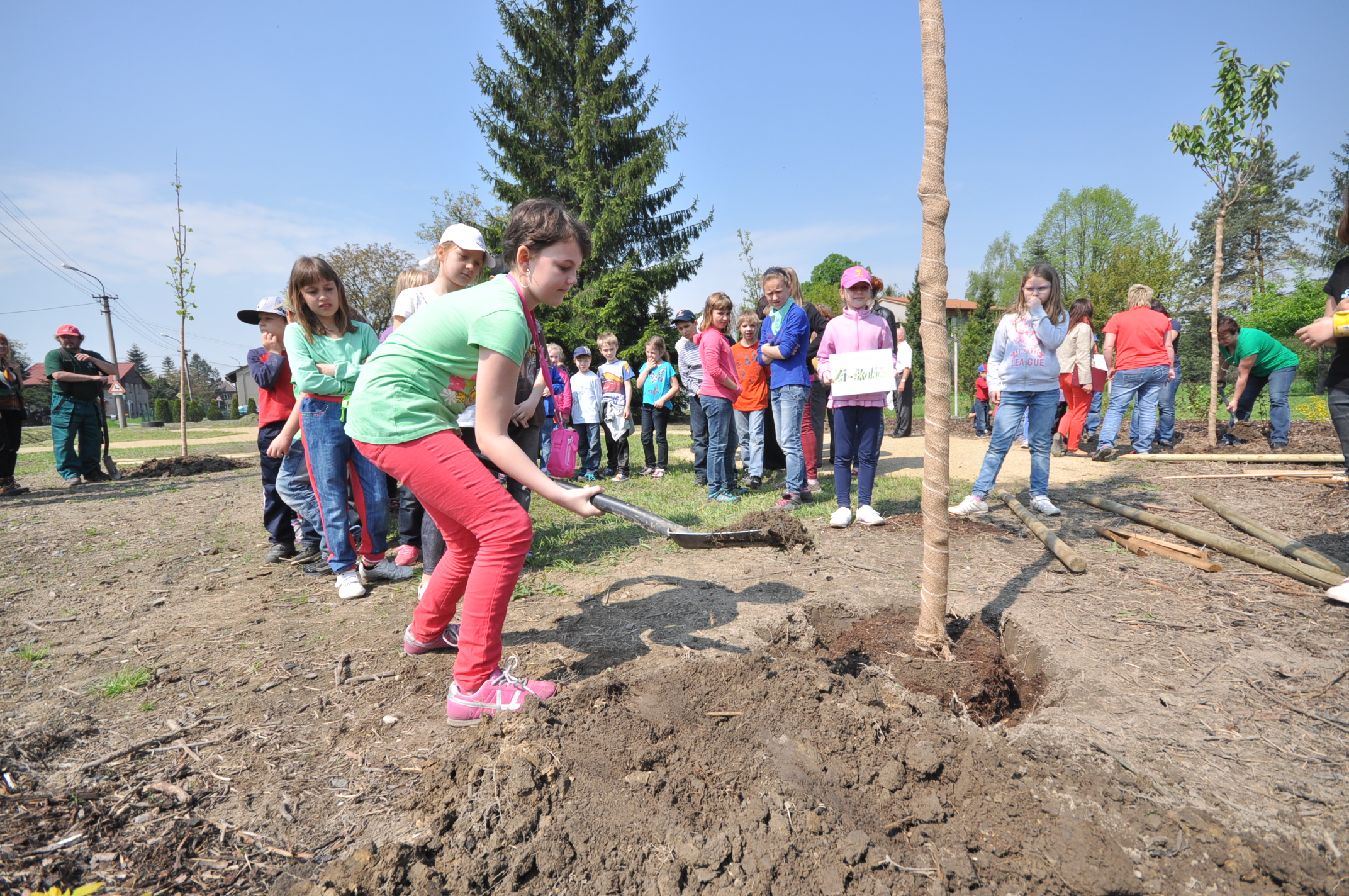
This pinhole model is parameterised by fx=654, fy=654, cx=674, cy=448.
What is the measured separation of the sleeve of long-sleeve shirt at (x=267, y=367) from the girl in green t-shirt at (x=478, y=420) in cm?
270

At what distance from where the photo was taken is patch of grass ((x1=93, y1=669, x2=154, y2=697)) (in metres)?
2.81

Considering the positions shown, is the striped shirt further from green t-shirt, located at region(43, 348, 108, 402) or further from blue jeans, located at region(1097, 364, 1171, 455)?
green t-shirt, located at region(43, 348, 108, 402)

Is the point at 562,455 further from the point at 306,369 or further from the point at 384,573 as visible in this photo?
the point at 384,573

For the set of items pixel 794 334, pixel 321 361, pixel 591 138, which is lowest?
pixel 321 361

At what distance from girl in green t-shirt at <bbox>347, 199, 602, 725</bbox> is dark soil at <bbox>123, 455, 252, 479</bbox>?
10575mm

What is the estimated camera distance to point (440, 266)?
358cm

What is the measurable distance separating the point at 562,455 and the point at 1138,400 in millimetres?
8746

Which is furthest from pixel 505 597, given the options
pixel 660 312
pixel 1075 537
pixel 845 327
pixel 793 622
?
pixel 660 312

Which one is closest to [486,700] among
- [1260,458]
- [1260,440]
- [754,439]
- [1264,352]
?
[754,439]

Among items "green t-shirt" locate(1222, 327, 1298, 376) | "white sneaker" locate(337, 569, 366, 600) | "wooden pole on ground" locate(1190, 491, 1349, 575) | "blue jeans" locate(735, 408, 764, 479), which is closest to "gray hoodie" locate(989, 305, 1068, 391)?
"wooden pole on ground" locate(1190, 491, 1349, 575)

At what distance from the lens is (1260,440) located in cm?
957

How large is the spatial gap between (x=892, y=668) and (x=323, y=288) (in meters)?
3.59

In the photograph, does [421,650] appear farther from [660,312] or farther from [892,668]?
[660,312]

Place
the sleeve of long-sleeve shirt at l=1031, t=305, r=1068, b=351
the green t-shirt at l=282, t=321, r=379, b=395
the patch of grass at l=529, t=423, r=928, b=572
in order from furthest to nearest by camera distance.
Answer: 1. the sleeve of long-sleeve shirt at l=1031, t=305, r=1068, b=351
2. the patch of grass at l=529, t=423, r=928, b=572
3. the green t-shirt at l=282, t=321, r=379, b=395
